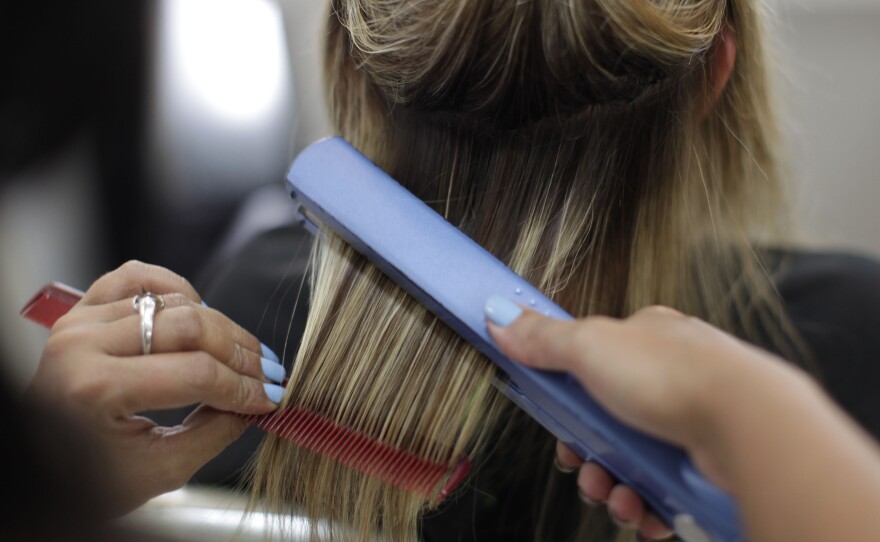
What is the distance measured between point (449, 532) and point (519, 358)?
0.27 metres

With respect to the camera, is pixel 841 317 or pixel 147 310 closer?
pixel 147 310

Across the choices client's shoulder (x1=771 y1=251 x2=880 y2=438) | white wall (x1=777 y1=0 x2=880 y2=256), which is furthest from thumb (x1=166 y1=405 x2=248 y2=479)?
white wall (x1=777 y1=0 x2=880 y2=256)

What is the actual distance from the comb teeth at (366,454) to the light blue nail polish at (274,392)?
1 centimetres

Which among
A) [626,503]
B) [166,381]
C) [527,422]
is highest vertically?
[166,381]

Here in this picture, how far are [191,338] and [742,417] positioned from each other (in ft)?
1.01

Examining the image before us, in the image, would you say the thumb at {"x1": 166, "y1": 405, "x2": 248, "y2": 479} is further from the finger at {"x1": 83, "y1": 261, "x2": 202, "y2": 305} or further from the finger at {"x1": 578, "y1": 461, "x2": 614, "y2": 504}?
the finger at {"x1": 578, "y1": 461, "x2": 614, "y2": 504}

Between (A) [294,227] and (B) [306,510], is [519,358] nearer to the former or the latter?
(B) [306,510]

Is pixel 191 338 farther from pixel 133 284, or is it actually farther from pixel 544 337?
pixel 544 337

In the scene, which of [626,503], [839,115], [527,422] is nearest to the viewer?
[626,503]

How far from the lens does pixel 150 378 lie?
1.22 ft

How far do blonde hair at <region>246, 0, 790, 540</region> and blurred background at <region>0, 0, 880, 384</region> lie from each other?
0.15 m

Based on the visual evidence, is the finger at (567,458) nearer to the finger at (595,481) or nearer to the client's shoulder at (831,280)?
the finger at (595,481)

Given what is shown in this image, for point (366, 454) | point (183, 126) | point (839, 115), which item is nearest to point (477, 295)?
point (366, 454)

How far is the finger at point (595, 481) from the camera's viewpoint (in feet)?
1.41
